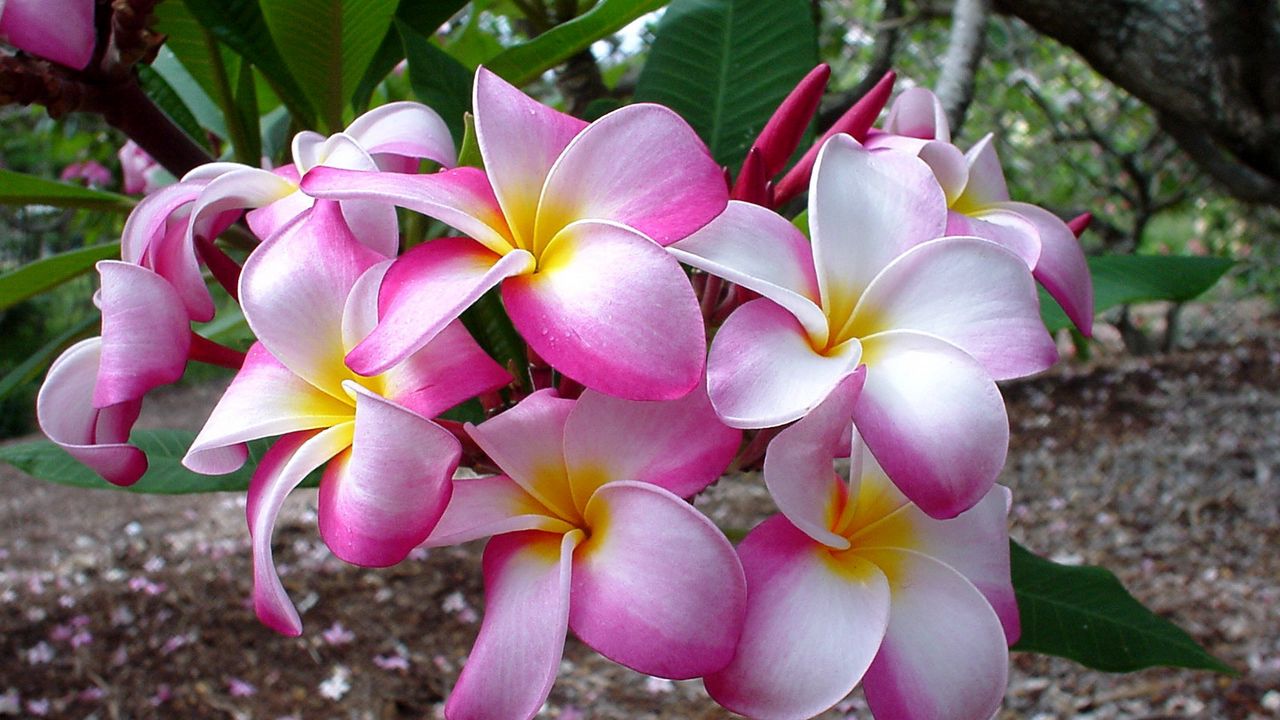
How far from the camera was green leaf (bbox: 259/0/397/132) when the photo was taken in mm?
662

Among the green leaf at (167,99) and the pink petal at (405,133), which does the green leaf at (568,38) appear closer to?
the pink petal at (405,133)

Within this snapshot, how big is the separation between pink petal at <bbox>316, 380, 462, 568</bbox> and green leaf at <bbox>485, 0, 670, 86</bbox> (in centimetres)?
42

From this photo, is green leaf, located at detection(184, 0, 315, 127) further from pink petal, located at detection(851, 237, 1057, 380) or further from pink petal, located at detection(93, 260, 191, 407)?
pink petal, located at detection(851, 237, 1057, 380)

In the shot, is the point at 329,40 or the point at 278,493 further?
the point at 329,40

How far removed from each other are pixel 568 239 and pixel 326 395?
0.41 feet

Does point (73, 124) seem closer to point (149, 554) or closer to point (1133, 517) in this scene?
point (149, 554)

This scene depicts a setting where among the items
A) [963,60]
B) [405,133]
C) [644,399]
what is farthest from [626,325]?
[963,60]

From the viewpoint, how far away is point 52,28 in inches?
21.5

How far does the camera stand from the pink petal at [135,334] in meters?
0.39

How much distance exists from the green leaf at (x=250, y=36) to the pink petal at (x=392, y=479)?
46cm

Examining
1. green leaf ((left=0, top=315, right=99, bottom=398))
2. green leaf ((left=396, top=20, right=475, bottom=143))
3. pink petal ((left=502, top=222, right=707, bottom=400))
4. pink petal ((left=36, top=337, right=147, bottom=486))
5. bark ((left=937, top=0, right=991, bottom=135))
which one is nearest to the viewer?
pink petal ((left=502, top=222, right=707, bottom=400))

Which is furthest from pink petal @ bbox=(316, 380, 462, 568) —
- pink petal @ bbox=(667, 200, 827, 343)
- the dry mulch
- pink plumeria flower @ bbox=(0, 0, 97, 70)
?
the dry mulch

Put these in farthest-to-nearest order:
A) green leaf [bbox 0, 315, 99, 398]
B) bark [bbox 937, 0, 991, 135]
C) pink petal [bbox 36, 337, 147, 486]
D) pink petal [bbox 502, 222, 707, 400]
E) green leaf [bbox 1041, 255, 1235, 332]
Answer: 1. bark [bbox 937, 0, 991, 135]
2. green leaf [bbox 0, 315, 99, 398]
3. green leaf [bbox 1041, 255, 1235, 332]
4. pink petal [bbox 36, 337, 147, 486]
5. pink petal [bbox 502, 222, 707, 400]

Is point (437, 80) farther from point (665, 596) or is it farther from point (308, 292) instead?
point (665, 596)
